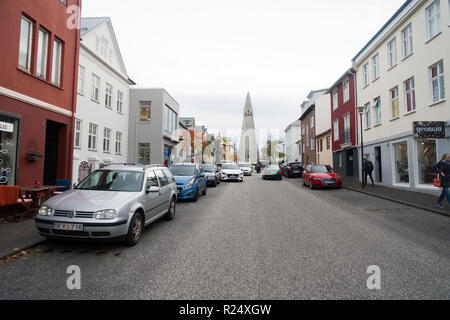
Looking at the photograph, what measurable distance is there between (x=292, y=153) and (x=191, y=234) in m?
59.5

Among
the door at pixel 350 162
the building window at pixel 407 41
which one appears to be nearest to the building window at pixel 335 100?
the door at pixel 350 162

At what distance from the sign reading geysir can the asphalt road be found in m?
6.24

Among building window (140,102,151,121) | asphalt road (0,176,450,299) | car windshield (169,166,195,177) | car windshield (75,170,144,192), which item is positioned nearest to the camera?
asphalt road (0,176,450,299)

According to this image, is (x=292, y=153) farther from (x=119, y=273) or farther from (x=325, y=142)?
(x=119, y=273)

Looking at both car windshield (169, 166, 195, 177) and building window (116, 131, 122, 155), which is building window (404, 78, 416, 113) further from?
building window (116, 131, 122, 155)

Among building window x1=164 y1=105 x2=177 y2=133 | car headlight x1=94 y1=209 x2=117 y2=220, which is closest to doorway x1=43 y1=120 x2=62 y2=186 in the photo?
car headlight x1=94 y1=209 x2=117 y2=220

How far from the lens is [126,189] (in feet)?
19.4

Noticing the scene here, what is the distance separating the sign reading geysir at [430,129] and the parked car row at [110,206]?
36.7ft

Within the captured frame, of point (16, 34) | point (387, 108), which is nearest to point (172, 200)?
point (16, 34)

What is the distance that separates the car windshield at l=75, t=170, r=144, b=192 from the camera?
19.6 feet

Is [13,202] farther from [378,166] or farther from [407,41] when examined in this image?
[378,166]

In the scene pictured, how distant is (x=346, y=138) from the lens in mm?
24609

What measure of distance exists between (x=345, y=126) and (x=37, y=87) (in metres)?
23.9

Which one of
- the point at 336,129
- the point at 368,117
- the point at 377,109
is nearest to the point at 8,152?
the point at 377,109
